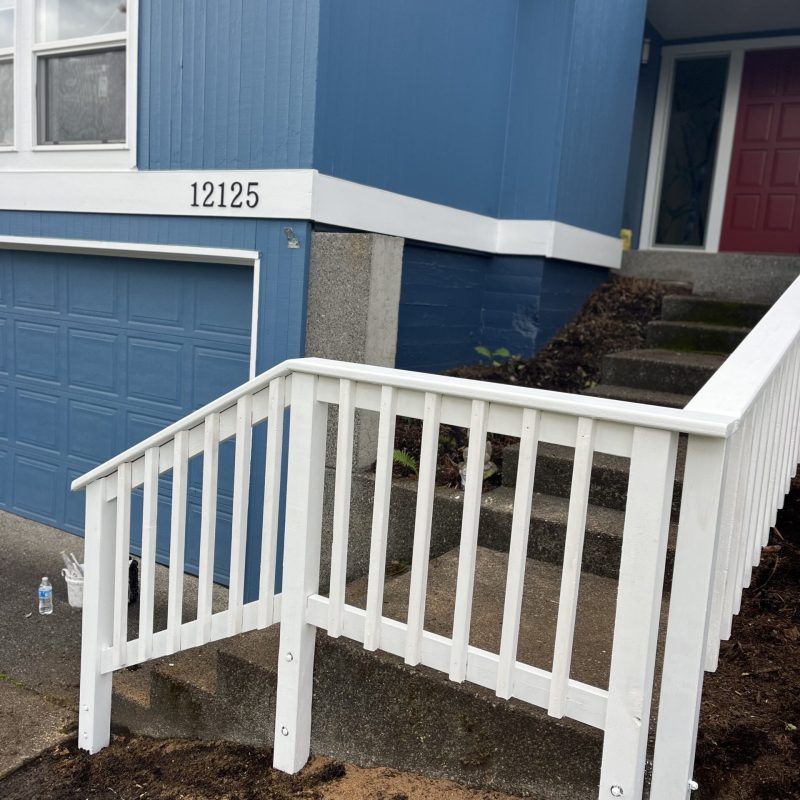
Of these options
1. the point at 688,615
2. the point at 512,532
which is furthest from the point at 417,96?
the point at 688,615

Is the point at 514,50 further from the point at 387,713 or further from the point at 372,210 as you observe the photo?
the point at 387,713

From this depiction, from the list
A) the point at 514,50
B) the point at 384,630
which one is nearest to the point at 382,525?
the point at 384,630

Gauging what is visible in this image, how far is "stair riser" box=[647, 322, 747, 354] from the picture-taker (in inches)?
212

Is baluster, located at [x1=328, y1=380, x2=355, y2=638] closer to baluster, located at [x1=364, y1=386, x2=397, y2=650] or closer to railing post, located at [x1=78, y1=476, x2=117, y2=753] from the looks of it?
baluster, located at [x1=364, y1=386, x2=397, y2=650]

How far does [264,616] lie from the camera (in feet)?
8.95

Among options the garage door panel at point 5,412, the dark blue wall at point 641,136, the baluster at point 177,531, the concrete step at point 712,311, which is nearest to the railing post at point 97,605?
the baluster at point 177,531

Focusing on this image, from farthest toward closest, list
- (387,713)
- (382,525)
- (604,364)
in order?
(604,364)
(387,713)
(382,525)

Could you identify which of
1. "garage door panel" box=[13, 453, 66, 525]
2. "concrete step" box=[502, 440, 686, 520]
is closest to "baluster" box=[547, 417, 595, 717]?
"concrete step" box=[502, 440, 686, 520]

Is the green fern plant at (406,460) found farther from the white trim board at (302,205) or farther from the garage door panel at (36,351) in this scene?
the garage door panel at (36,351)

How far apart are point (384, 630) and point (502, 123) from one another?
462cm

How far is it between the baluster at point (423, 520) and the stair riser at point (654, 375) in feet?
9.73

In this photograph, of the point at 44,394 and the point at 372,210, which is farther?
the point at 44,394

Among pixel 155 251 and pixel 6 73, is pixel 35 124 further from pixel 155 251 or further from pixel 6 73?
pixel 155 251

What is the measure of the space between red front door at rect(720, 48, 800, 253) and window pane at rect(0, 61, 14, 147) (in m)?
A: 6.53
